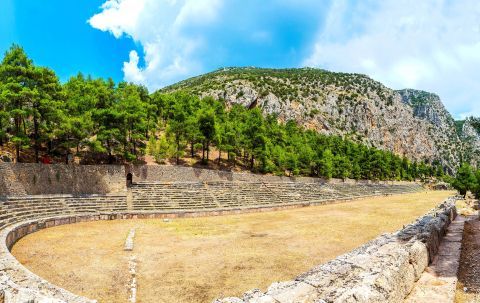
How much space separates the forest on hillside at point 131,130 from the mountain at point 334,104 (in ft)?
124

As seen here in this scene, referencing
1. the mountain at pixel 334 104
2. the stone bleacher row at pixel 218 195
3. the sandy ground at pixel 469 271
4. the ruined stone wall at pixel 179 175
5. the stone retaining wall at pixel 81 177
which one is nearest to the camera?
the sandy ground at pixel 469 271

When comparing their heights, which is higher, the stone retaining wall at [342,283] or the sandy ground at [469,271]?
the stone retaining wall at [342,283]

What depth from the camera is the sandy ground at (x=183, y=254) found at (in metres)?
15.1

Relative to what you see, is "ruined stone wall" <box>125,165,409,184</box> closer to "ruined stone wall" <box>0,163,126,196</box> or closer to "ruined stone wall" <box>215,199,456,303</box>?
"ruined stone wall" <box>0,163,126,196</box>

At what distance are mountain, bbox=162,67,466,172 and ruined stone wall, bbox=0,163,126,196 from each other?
9189cm

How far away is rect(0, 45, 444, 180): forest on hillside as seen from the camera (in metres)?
35.7

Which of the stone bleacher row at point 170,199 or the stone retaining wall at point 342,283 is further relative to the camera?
the stone bleacher row at point 170,199

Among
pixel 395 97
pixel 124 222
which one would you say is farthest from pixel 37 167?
pixel 395 97

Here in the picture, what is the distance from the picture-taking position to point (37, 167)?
3400 cm

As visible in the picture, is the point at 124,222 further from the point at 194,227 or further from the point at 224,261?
the point at 224,261

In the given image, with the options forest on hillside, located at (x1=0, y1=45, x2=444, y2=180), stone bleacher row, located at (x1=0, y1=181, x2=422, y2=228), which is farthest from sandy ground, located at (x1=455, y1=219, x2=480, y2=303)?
forest on hillside, located at (x1=0, y1=45, x2=444, y2=180)

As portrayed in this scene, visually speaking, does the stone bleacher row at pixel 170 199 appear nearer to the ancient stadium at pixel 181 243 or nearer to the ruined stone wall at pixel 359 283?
the ancient stadium at pixel 181 243

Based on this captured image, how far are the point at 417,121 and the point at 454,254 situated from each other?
206713 mm

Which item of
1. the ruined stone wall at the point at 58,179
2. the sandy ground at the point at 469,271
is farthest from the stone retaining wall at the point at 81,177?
the sandy ground at the point at 469,271
